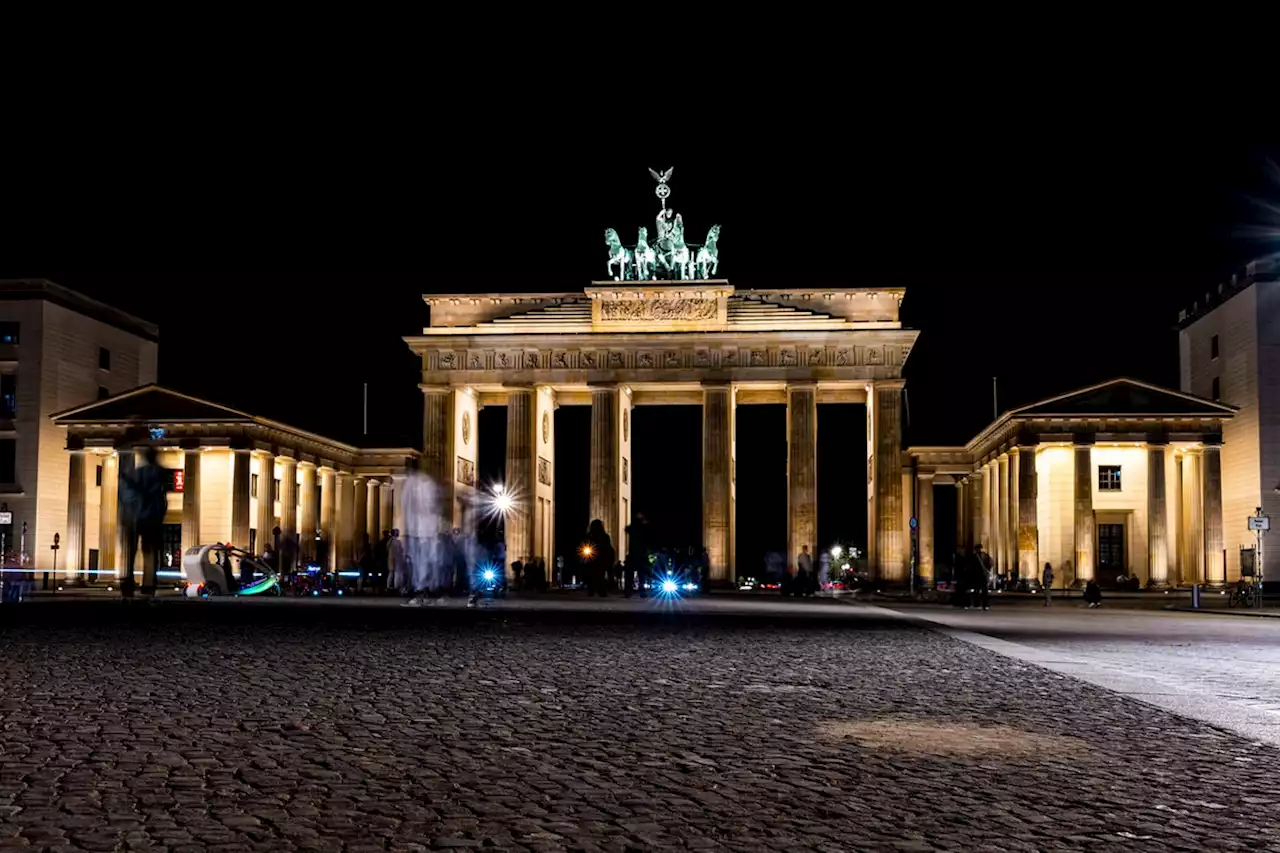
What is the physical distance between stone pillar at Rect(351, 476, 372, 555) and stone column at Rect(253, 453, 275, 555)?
1436cm

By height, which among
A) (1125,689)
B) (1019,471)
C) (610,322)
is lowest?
(1125,689)

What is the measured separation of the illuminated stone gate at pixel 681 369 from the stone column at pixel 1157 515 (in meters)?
10.9

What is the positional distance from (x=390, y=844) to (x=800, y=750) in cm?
346

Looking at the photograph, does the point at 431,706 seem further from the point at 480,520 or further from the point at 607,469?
the point at 480,520

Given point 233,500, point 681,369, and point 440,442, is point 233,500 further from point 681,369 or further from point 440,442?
point 681,369

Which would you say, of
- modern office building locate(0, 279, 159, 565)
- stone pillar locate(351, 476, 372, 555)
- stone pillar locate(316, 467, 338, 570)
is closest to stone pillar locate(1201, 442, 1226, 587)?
stone pillar locate(316, 467, 338, 570)

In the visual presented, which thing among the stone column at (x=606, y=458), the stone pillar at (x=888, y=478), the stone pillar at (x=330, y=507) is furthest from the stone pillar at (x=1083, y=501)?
the stone pillar at (x=330, y=507)

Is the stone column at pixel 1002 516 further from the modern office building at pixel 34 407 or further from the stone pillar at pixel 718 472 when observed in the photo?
the modern office building at pixel 34 407

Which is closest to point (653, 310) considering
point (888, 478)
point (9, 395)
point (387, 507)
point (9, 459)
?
point (888, 478)

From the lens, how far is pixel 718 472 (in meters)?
70.0

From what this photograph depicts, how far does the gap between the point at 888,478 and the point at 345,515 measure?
33688 mm

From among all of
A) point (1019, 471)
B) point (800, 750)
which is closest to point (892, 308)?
point (1019, 471)

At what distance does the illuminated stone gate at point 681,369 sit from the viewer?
69562 mm

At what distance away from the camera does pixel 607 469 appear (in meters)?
70.2
